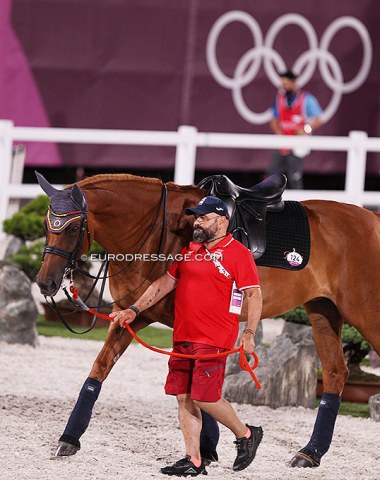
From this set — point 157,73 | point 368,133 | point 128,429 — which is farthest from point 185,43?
point 128,429

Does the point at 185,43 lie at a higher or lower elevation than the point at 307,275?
higher

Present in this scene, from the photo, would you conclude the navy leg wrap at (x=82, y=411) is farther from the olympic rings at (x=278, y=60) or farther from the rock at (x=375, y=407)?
the olympic rings at (x=278, y=60)

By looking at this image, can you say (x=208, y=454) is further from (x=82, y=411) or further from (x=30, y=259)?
(x=30, y=259)

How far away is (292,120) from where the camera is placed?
50.8 ft

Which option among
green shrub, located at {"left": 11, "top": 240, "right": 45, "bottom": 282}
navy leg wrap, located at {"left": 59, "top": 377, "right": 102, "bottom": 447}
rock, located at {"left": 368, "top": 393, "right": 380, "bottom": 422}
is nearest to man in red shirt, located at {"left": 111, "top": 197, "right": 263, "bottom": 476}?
navy leg wrap, located at {"left": 59, "top": 377, "right": 102, "bottom": 447}

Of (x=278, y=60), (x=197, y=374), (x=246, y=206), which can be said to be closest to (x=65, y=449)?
(x=197, y=374)

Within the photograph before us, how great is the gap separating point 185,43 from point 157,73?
54 cm

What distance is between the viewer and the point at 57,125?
52.8ft

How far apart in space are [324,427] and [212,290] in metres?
1.47

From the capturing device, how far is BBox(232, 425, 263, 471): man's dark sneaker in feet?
23.2

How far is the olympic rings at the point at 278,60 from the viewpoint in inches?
634

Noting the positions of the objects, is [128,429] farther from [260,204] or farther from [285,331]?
[285,331]

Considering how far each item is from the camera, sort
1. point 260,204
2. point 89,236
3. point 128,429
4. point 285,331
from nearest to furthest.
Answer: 1. point 89,236
2. point 260,204
3. point 128,429
4. point 285,331

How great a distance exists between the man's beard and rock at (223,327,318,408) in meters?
3.23
